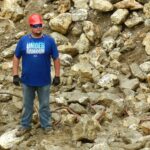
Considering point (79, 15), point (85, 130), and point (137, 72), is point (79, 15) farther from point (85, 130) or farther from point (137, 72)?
point (85, 130)

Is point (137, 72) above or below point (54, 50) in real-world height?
below

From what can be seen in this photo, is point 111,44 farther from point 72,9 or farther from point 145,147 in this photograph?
point 145,147

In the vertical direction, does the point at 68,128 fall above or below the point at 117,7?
below

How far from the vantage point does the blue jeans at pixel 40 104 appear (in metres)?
6.99

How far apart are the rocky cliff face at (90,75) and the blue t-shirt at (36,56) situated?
813 millimetres

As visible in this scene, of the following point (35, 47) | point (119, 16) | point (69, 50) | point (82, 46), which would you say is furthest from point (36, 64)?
point (119, 16)

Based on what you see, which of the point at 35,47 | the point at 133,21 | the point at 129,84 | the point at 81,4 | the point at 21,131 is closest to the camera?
the point at 35,47

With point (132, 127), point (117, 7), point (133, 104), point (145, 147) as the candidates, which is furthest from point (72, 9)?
point (145, 147)

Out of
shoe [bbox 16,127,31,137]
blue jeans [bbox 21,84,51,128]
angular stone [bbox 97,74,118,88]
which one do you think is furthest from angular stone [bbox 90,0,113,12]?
shoe [bbox 16,127,31,137]

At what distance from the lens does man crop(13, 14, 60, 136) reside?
6.74 m

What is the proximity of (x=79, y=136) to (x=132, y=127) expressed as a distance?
819mm

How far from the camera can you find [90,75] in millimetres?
8547

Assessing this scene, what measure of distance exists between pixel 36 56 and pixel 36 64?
0.11m

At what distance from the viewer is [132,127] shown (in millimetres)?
7219
